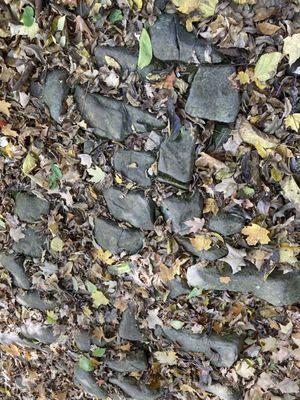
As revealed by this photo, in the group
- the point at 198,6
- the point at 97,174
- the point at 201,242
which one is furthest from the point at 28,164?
the point at 198,6

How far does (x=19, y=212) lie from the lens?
3.22m

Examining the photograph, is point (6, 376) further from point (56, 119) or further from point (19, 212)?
point (56, 119)

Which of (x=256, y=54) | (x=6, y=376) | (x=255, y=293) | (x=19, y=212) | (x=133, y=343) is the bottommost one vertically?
(x=6, y=376)

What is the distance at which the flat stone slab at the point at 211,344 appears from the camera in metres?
2.84

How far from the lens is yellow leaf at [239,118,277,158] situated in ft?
7.78

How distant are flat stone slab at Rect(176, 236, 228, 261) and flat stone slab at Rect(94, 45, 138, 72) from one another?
975 millimetres

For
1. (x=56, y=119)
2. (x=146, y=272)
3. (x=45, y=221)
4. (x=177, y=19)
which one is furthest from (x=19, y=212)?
(x=177, y=19)

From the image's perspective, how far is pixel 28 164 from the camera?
302cm

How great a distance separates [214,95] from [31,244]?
5.35 ft

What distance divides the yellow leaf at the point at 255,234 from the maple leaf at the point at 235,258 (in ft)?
0.26

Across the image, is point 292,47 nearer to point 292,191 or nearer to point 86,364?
point 292,191

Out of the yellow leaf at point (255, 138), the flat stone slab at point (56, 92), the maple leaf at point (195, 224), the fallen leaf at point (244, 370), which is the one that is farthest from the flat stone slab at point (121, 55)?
the fallen leaf at point (244, 370)

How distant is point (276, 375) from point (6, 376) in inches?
90.3

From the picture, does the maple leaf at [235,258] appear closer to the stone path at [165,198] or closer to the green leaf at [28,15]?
the stone path at [165,198]
